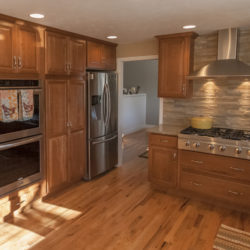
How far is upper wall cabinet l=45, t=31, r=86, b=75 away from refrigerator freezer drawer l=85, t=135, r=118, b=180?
117 centimetres

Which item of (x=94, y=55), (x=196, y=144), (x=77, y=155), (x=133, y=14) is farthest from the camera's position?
(x=94, y=55)

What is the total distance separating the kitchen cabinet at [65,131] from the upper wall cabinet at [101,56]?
0.40m

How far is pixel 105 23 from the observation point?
298cm

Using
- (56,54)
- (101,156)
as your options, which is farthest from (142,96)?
(56,54)

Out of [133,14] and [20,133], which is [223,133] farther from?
[20,133]

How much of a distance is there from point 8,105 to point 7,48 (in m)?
0.60

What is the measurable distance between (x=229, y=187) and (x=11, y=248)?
2494 millimetres

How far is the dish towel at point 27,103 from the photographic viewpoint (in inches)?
112

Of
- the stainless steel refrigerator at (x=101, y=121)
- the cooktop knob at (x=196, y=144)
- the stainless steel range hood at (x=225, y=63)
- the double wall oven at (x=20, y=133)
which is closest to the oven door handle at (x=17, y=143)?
the double wall oven at (x=20, y=133)

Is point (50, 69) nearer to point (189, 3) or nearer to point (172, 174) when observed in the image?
point (189, 3)

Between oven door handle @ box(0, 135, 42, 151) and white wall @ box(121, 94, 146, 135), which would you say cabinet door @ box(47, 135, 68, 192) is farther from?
white wall @ box(121, 94, 146, 135)

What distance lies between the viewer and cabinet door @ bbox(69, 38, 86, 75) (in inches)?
136

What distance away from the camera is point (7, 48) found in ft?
8.71

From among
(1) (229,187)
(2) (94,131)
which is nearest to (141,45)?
(2) (94,131)
